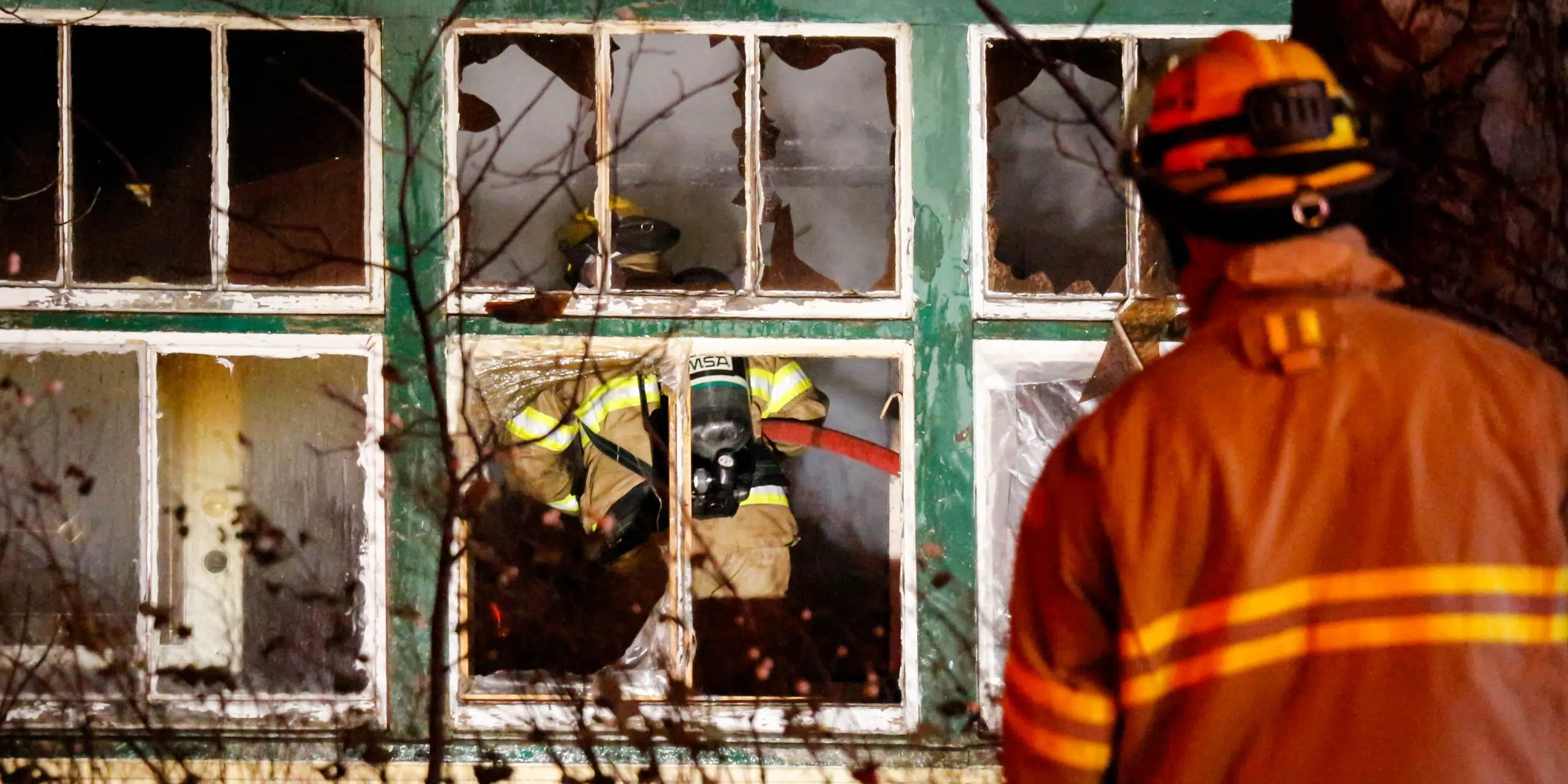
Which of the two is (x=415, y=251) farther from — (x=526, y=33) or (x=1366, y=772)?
(x=1366, y=772)

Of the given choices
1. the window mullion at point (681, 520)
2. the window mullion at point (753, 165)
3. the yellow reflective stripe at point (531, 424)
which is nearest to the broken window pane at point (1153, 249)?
the window mullion at point (753, 165)

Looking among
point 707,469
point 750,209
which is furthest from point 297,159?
point 707,469

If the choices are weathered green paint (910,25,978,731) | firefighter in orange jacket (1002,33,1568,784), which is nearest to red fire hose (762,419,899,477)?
weathered green paint (910,25,978,731)

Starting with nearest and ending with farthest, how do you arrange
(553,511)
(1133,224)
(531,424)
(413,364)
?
(413,364) < (1133,224) < (531,424) < (553,511)

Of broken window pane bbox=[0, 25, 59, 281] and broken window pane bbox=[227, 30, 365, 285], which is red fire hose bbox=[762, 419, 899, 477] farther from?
broken window pane bbox=[0, 25, 59, 281]

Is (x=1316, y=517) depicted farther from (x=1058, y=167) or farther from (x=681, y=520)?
(x=1058, y=167)

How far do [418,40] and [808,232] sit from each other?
186cm

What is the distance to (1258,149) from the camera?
4.38ft

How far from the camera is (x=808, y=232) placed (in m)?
4.82

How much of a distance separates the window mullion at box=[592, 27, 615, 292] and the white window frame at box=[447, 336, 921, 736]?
307 millimetres

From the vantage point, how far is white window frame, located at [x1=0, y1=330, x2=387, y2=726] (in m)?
3.33

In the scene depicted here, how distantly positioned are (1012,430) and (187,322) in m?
2.35

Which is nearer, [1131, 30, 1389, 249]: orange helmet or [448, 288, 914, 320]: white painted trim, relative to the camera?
[1131, 30, 1389, 249]: orange helmet

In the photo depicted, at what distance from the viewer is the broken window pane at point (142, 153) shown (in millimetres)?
3477
